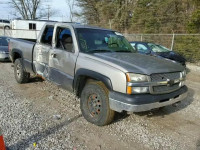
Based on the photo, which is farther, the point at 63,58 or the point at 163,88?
the point at 63,58

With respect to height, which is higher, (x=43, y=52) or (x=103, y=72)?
(x=43, y=52)

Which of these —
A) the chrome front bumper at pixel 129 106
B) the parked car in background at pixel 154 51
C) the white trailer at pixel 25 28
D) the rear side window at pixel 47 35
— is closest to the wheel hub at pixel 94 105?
the chrome front bumper at pixel 129 106

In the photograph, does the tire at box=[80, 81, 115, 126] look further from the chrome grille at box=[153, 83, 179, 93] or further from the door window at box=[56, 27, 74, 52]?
the door window at box=[56, 27, 74, 52]

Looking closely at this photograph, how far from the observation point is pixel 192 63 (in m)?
12.2

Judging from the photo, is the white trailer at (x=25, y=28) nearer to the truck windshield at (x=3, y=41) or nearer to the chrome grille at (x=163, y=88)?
the truck windshield at (x=3, y=41)

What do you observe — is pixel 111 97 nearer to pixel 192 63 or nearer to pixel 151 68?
pixel 151 68

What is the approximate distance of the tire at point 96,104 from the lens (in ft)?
11.1

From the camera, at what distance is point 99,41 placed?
419 centimetres

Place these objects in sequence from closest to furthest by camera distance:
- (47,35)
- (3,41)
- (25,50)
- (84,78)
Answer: (84,78) → (47,35) → (25,50) → (3,41)

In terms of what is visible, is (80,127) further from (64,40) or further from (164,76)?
(64,40)

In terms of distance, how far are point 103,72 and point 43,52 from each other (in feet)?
7.17

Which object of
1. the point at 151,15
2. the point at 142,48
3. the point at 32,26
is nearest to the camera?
the point at 142,48

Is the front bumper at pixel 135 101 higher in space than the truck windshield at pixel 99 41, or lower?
lower

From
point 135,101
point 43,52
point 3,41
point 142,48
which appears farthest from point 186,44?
point 3,41
